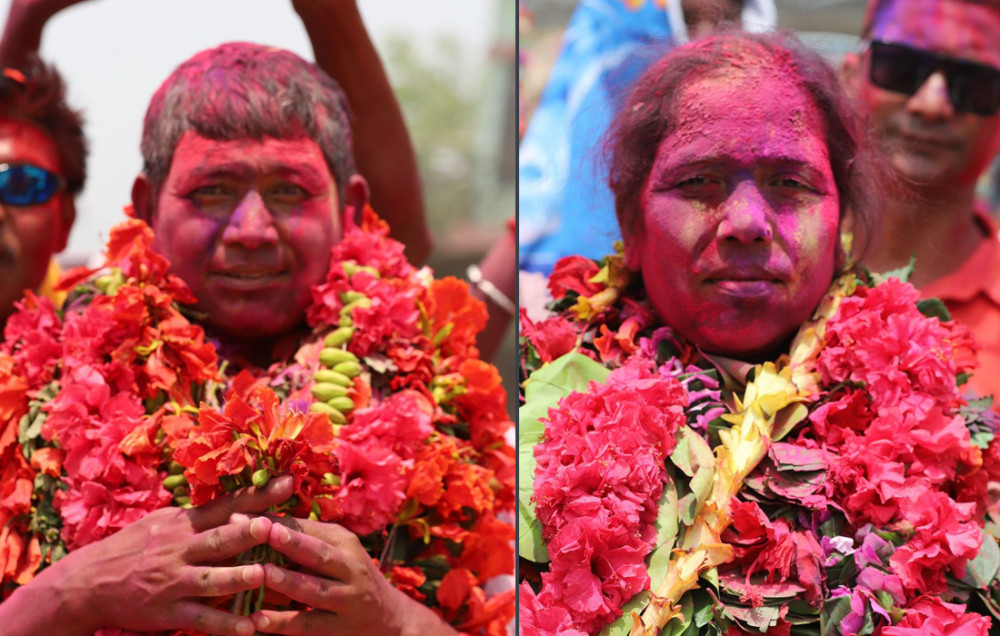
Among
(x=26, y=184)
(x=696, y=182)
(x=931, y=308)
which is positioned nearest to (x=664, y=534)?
(x=696, y=182)

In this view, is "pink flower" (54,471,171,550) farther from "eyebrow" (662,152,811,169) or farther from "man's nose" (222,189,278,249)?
"eyebrow" (662,152,811,169)

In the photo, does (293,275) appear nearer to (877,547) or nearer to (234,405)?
(234,405)

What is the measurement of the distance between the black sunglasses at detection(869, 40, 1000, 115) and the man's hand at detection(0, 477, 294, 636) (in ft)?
6.62

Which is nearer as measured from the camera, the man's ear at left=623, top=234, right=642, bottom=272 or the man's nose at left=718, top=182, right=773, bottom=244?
the man's nose at left=718, top=182, right=773, bottom=244

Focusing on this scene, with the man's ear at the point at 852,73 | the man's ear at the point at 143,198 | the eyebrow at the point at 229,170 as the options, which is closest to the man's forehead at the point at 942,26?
the man's ear at the point at 852,73

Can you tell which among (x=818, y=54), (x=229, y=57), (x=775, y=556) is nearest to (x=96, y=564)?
(x=229, y=57)

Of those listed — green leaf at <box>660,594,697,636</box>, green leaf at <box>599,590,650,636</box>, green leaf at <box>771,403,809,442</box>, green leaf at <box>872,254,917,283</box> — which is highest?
green leaf at <box>872,254,917,283</box>

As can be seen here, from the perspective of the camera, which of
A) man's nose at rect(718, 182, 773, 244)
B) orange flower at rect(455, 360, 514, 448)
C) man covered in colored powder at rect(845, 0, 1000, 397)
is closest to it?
man's nose at rect(718, 182, 773, 244)

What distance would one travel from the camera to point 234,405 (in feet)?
7.08

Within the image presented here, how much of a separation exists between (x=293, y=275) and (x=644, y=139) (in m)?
0.85

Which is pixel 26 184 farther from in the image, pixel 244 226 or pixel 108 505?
pixel 108 505

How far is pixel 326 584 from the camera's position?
2217mm

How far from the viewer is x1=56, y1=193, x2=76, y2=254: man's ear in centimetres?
295

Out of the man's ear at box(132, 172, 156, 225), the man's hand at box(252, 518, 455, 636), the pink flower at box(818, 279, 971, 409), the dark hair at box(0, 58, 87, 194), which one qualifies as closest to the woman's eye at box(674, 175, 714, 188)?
the pink flower at box(818, 279, 971, 409)
